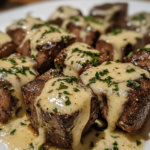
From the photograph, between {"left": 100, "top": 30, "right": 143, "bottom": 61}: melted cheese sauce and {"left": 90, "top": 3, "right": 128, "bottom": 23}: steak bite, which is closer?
{"left": 100, "top": 30, "right": 143, "bottom": 61}: melted cheese sauce

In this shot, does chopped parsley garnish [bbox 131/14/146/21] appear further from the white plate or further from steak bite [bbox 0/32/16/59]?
steak bite [bbox 0/32/16/59]

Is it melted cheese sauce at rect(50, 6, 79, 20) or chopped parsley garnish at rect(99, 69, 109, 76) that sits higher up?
melted cheese sauce at rect(50, 6, 79, 20)

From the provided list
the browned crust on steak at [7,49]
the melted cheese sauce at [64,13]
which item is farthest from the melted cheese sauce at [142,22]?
the browned crust on steak at [7,49]

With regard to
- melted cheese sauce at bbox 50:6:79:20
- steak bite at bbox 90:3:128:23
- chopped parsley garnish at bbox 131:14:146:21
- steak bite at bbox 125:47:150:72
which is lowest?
steak bite at bbox 125:47:150:72

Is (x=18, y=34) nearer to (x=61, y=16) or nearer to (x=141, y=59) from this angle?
(x=61, y=16)

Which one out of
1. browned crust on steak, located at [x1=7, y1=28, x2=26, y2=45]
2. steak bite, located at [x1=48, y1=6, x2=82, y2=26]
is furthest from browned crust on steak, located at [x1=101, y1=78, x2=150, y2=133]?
steak bite, located at [x1=48, y1=6, x2=82, y2=26]

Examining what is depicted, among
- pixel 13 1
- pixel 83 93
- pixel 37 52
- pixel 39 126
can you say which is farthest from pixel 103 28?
pixel 13 1
